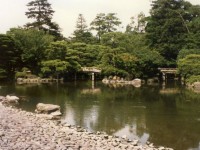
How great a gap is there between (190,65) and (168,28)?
10585mm

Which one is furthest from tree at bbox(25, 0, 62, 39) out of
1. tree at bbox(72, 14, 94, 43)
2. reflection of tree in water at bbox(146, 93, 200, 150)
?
reflection of tree in water at bbox(146, 93, 200, 150)

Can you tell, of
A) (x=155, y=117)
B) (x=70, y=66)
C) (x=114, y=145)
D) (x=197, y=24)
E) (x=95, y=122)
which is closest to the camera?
(x=114, y=145)

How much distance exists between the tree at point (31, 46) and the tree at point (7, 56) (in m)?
1.18

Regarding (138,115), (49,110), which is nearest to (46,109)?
(49,110)

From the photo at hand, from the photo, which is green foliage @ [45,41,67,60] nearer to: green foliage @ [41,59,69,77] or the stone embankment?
green foliage @ [41,59,69,77]

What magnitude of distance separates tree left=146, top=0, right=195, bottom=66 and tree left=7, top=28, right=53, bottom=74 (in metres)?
15.7

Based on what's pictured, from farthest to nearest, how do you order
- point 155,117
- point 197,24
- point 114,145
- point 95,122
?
point 197,24
point 155,117
point 95,122
point 114,145

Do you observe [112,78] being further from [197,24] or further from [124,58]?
[197,24]

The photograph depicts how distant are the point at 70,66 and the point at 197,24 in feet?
61.6

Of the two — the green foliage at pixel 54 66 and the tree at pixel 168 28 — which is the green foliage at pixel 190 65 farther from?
the green foliage at pixel 54 66

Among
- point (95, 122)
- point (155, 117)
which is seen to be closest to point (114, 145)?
point (95, 122)

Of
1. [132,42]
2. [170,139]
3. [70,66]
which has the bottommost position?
[170,139]

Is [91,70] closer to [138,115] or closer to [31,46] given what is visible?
[31,46]

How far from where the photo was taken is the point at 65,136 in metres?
13.1
